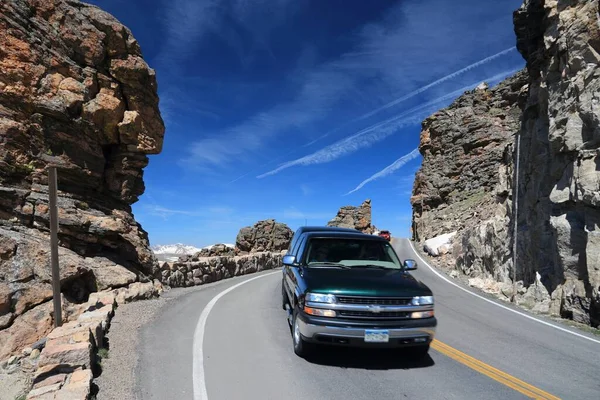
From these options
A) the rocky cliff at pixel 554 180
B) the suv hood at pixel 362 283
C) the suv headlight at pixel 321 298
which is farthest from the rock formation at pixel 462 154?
the suv headlight at pixel 321 298

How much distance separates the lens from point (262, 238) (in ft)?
116

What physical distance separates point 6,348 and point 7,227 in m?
3.71

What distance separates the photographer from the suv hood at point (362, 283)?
5215 millimetres

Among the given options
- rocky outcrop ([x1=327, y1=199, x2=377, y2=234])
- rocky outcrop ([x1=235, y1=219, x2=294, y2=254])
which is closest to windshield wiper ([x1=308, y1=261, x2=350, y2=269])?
rocky outcrop ([x1=235, y1=219, x2=294, y2=254])

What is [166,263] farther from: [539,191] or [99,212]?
[539,191]

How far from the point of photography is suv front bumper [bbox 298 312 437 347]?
5082 mm

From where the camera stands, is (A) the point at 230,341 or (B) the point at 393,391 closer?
(B) the point at 393,391

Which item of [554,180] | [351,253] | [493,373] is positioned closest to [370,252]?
[351,253]

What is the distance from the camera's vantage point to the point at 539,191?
1472cm

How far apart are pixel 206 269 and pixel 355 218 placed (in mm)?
60872

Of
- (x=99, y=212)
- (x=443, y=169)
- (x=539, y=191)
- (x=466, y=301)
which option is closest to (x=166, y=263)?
(x=99, y=212)

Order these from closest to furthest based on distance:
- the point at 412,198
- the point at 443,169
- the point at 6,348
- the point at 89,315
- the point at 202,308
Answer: the point at 89,315 → the point at 6,348 → the point at 202,308 → the point at 443,169 → the point at 412,198

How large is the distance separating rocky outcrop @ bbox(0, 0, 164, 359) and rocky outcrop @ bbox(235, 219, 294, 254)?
2065cm

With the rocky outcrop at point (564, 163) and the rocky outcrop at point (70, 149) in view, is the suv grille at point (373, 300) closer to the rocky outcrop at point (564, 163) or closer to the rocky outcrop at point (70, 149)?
the rocky outcrop at point (70, 149)
